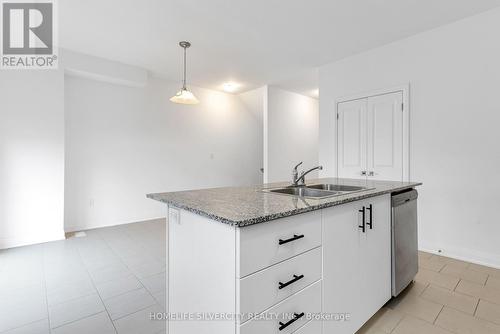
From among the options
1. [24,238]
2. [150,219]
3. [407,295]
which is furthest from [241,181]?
[407,295]

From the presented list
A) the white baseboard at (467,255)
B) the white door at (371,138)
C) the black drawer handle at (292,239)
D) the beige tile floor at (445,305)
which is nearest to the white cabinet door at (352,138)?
the white door at (371,138)

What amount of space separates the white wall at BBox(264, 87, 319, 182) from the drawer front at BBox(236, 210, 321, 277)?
12.8 feet

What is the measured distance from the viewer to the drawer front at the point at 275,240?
36.6 inches

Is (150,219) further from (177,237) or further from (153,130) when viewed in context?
(177,237)

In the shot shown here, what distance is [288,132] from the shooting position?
5508 millimetres

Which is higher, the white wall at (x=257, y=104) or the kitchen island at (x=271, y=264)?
the white wall at (x=257, y=104)

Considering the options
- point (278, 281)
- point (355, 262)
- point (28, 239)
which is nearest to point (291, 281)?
point (278, 281)

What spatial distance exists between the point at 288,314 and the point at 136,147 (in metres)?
4.20

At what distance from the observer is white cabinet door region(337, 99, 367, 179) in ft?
11.8

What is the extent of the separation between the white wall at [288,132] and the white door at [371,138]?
159 cm

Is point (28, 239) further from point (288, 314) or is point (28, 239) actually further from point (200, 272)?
point (288, 314)

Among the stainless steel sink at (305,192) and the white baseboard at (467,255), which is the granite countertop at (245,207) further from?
the white baseboard at (467,255)

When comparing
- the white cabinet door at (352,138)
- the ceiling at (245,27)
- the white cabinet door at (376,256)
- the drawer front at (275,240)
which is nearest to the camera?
the drawer front at (275,240)

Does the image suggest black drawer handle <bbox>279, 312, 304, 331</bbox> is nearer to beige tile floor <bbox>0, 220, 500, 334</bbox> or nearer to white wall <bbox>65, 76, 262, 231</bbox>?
beige tile floor <bbox>0, 220, 500, 334</bbox>
